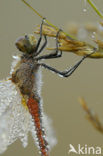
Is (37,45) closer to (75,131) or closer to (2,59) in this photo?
(75,131)

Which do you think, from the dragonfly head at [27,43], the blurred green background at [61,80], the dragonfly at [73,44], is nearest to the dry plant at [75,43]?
the dragonfly at [73,44]

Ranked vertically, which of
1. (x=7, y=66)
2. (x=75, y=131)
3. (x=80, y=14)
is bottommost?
(x=75, y=131)

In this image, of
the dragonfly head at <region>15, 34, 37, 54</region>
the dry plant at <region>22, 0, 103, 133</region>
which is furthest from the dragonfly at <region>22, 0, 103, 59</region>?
the dragonfly head at <region>15, 34, 37, 54</region>

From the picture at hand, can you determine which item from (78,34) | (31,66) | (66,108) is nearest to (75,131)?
(66,108)

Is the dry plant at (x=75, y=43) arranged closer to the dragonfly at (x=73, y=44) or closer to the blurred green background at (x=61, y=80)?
the dragonfly at (x=73, y=44)

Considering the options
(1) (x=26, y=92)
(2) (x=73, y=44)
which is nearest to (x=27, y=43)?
(1) (x=26, y=92)

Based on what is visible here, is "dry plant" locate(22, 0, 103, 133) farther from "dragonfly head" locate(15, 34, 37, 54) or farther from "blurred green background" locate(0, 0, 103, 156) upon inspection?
"blurred green background" locate(0, 0, 103, 156)
